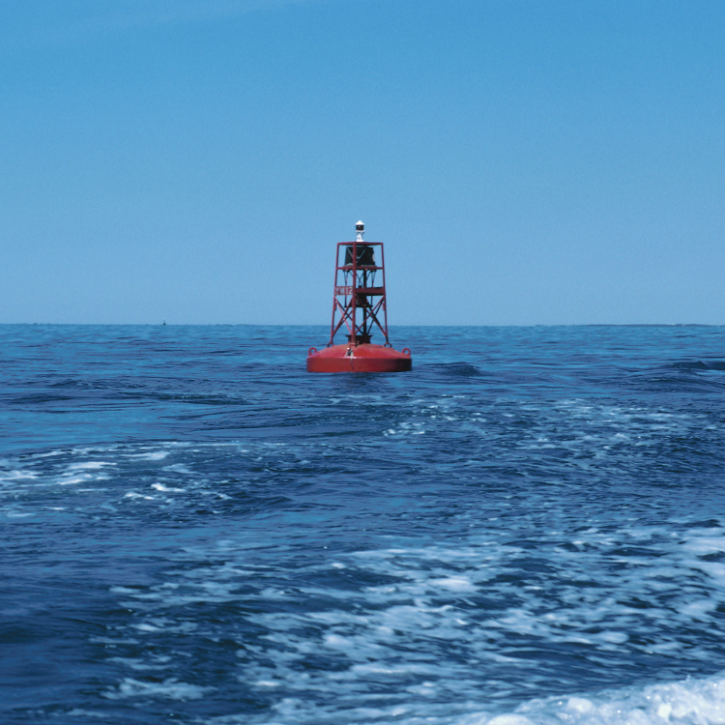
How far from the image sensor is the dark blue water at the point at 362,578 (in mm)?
5984

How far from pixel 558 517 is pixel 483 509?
4.08 ft

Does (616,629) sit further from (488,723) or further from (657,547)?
(657,547)

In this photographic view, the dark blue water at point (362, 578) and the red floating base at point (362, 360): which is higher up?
the red floating base at point (362, 360)

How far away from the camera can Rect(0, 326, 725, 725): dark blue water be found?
5984 millimetres

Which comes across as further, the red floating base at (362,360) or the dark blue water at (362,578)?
the red floating base at (362,360)

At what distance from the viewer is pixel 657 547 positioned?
1034cm

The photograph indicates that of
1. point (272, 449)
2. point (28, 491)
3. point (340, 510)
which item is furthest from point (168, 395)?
point (340, 510)

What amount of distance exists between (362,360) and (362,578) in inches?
1551

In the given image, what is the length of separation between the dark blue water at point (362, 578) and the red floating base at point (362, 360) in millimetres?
26128

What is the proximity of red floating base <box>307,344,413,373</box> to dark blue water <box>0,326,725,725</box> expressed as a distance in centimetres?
2613

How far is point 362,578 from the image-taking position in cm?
903

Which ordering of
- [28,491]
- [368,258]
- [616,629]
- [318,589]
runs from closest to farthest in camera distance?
[616,629], [318,589], [28,491], [368,258]

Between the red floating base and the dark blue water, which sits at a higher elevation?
the red floating base

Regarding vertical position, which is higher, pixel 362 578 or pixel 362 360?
pixel 362 360
